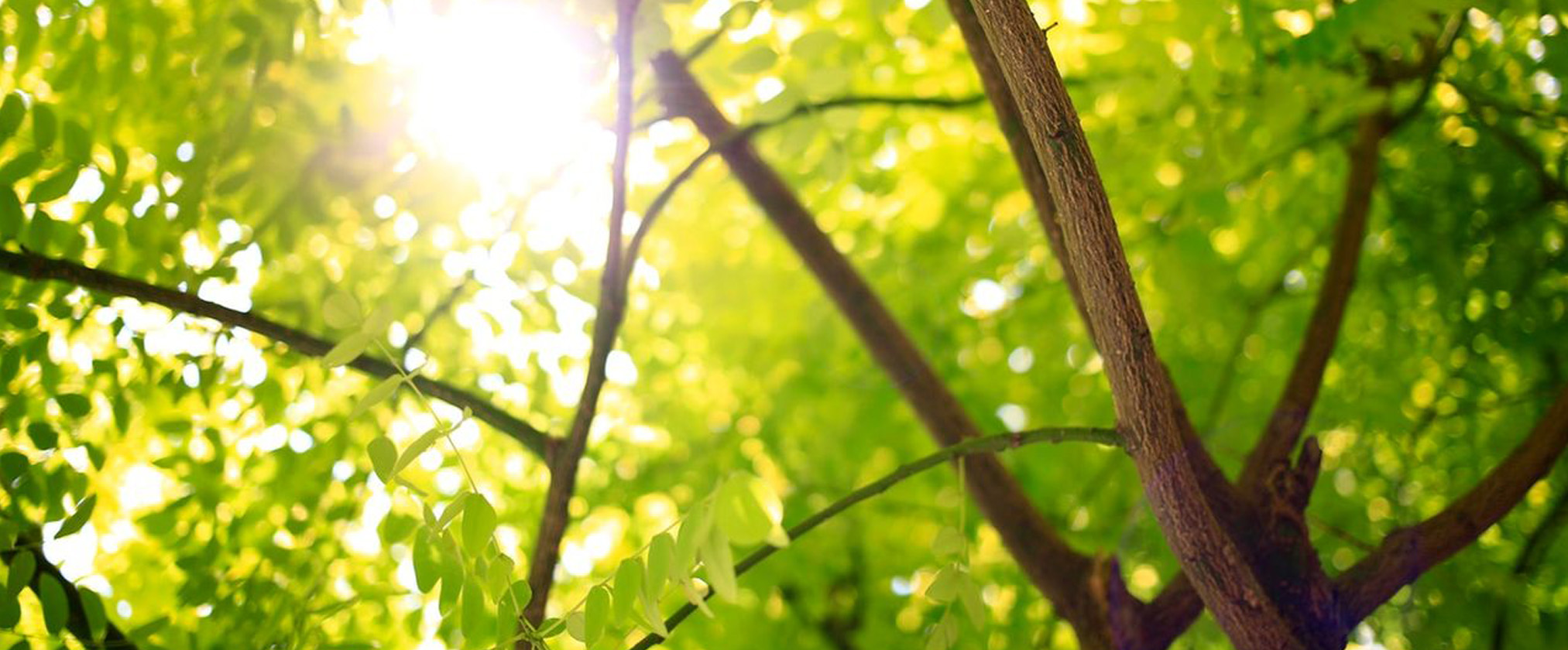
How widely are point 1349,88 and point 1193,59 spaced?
1.07 feet

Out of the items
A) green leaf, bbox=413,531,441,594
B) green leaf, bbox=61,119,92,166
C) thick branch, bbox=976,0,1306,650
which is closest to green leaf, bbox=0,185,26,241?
green leaf, bbox=61,119,92,166

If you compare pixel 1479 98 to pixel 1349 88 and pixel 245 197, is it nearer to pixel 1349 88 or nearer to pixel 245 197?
pixel 1349 88

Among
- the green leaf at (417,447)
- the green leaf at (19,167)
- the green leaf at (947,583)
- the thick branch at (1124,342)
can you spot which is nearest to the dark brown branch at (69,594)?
the green leaf at (19,167)

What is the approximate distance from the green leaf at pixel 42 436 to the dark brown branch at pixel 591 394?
0.80 metres

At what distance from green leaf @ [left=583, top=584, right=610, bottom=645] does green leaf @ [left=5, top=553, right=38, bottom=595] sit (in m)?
0.95

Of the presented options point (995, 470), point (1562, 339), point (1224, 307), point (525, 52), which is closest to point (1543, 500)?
point (1562, 339)

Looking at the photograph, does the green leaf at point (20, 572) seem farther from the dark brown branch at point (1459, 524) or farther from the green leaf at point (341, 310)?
the dark brown branch at point (1459, 524)

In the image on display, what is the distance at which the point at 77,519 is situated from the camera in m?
1.74

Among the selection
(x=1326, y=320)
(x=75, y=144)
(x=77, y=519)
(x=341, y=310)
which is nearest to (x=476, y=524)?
(x=341, y=310)

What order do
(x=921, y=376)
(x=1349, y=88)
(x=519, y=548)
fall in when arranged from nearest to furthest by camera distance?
(x=1349, y=88) < (x=921, y=376) < (x=519, y=548)

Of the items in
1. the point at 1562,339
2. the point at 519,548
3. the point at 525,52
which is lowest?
the point at 1562,339

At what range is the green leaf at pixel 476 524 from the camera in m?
1.35

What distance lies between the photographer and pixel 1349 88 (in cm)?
235

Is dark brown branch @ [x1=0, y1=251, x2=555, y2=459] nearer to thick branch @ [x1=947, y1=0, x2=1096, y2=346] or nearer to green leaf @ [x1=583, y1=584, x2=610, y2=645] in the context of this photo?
green leaf @ [x1=583, y1=584, x2=610, y2=645]
